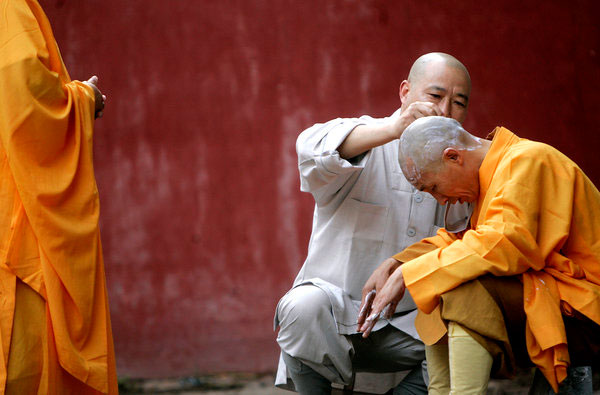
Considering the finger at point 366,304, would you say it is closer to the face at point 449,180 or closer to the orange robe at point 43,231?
the face at point 449,180

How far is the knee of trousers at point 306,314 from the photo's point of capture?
9.44 ft

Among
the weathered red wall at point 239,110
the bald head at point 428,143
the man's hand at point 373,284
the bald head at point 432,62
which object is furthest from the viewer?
the weathered red wall at point 239,110

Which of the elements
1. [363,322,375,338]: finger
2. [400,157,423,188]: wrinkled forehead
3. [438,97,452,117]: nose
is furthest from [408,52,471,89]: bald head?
[363,322,375,338]: finger

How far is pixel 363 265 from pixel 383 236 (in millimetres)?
132

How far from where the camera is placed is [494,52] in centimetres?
436

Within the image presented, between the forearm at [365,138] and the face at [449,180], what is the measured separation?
31 cm

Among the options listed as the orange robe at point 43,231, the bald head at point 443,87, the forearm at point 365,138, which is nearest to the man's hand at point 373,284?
the forearm at point 365,138

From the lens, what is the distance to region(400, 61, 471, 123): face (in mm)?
2998

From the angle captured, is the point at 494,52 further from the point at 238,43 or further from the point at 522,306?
the point at 522,306

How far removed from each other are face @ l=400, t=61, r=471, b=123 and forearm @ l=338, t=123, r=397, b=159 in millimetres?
235

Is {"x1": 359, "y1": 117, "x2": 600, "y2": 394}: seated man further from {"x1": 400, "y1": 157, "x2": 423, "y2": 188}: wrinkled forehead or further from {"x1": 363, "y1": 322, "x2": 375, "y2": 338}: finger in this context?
{"x1": 363, "y1": 322, "x2": 375, "y2": 338}: finger

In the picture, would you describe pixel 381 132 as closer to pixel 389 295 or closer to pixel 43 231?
pixel 389 295

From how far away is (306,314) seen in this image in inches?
113

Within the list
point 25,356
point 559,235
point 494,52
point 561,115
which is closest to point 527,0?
point 494,52
